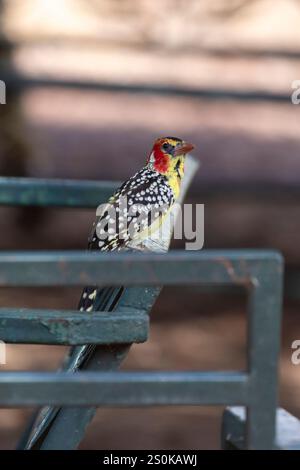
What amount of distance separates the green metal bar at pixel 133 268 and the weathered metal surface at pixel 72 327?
15.8 inches

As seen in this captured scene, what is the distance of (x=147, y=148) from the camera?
17094mm

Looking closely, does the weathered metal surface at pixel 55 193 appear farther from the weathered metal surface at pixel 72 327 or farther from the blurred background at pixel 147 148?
the blurred background at pixel 147 148

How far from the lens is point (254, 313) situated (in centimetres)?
190

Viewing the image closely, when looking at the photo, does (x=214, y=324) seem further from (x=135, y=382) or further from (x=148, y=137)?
(x=148, y=137)

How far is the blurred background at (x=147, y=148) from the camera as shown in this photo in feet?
21.4

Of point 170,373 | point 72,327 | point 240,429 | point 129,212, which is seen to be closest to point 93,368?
point 72,327

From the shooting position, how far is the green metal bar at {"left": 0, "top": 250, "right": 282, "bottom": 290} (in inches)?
71.4

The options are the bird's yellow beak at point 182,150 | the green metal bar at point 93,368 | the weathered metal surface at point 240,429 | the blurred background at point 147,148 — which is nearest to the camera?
the weathered metal surface at point 240,429

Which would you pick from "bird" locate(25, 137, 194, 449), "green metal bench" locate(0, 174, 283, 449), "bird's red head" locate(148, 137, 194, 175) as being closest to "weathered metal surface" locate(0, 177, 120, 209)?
"bird" locate(25, 137, 194, 449)

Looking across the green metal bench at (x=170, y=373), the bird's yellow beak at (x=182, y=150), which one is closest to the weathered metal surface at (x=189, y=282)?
the green metal bench at (x=170, y=373)

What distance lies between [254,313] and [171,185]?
211 cm

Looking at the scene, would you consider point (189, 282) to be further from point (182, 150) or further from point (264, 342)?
point (182, 150)

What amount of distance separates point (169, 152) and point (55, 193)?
568mm
